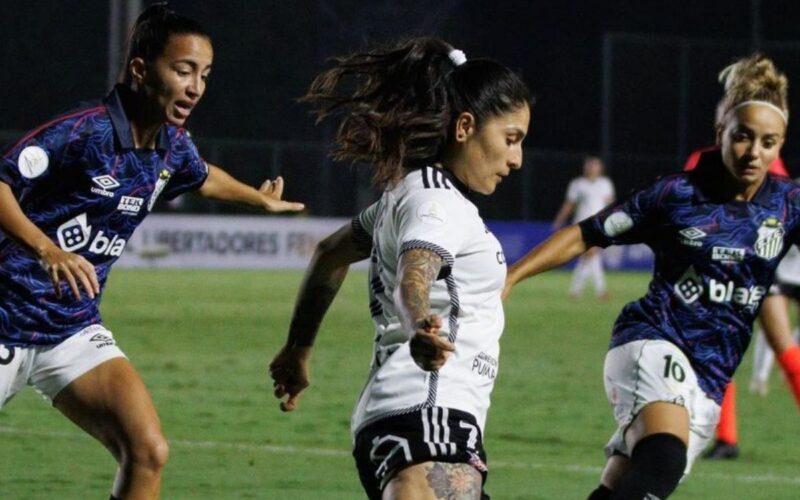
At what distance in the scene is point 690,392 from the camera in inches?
238

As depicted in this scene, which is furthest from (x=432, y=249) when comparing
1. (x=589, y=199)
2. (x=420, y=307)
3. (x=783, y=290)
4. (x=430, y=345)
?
(x=589, y=199)

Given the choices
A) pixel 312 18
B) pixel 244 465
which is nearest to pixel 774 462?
pixel 244 465

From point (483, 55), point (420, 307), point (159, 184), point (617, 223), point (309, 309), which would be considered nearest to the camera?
point (420, 307)

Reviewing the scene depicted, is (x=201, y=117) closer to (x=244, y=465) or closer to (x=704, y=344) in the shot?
(x=244, y=465)

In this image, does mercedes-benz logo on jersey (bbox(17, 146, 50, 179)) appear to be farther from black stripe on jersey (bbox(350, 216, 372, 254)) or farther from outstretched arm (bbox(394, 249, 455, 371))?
outstretched arm (bbox(394, 249, 455, 371))

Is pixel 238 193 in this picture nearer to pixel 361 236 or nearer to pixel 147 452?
pixel 147 452

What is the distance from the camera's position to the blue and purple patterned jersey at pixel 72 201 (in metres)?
5.79

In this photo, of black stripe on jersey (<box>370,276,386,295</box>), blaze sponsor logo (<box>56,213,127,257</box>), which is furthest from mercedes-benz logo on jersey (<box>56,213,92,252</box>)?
black stripe on jersey (<box>370,276,386,295</box>)

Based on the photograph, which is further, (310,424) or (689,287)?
(310,424)

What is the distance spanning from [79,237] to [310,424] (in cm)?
494

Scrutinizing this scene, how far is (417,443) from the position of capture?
4246mm

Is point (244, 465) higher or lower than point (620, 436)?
lower

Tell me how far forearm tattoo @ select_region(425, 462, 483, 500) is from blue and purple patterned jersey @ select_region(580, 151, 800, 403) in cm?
206

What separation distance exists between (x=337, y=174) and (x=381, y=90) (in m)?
30.5
